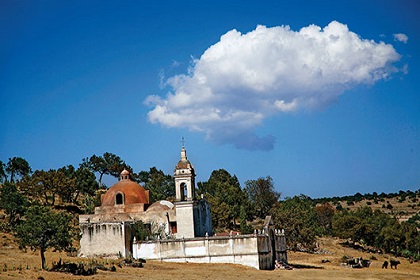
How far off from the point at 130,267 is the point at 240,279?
9.63 m

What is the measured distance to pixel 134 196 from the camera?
5991 centimetres

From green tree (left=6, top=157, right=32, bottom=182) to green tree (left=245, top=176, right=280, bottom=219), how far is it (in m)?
38.3

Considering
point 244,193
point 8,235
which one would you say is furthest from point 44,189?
point 244,193

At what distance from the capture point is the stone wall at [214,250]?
5047cm

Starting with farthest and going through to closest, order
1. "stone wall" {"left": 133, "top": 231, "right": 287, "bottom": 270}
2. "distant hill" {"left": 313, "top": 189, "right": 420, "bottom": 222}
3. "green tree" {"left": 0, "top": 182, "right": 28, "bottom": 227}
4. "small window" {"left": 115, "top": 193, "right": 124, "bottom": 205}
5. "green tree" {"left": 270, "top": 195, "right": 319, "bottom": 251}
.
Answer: "distant hill" {"left": 313, "top": 189, "right": 420, "bottom": 222}, "green tree" {"left": 270, "top": 195, "right": 319, "bottom": 251}, "green tree" {"left": 0, "top": 182, "right": 28, "bottom": 227}, "small window" {"left": 115, "top": 193, "right": 124, "bottom": 205}, "stone wall" {"left": 133, "top": 231, "right": 287, "bottom": 270}

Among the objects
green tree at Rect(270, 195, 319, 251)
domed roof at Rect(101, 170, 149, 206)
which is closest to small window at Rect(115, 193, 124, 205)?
domed roof at Rect(101, 170, 149, 206)

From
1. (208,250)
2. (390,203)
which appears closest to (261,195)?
(208,250)

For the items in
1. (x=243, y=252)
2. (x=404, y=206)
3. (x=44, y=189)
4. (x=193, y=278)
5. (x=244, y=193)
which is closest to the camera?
(x=193, y=278)

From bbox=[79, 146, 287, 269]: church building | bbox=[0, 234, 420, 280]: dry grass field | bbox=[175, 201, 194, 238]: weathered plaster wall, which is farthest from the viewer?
bbox=[175, 201, 194, 238]: weathered plaster wall

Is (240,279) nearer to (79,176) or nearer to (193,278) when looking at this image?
(193,278)

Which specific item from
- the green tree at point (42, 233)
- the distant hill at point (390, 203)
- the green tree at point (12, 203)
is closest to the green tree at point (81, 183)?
the green tree at point (12, 203)

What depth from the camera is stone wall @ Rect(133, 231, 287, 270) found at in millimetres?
50469

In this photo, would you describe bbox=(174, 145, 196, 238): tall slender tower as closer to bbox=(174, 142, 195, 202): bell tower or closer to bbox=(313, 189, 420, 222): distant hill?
bbox=(174, 142, 195, 202): bell tower

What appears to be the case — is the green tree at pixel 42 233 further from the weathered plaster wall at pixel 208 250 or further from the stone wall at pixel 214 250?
the weathered plaster wall at pixel 208 250
